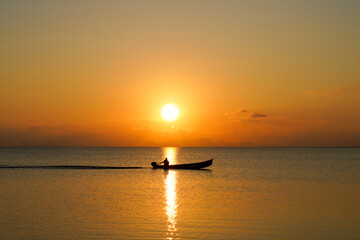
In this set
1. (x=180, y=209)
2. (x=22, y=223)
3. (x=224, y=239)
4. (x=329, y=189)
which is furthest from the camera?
(x=329, y=189)

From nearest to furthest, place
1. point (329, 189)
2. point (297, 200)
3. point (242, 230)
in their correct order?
1. point (242, 230)
2. point (297, 200)
3. point (329, 189)

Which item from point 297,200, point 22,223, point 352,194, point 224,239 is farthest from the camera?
point 352,194

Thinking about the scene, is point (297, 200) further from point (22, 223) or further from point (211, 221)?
point (22, 223)

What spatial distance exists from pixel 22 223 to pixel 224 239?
10767mm

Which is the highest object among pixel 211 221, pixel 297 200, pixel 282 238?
pixel 297 200

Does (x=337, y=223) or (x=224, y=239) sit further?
(x=337, y=223)

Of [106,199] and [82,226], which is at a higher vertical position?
[106,199]

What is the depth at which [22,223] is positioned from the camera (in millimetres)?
22891

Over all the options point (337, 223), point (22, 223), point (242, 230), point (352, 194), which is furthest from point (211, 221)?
point (352, 194)

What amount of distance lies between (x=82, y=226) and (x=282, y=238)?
9.94m

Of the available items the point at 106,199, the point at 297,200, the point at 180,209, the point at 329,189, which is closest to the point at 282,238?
the point at 180,209

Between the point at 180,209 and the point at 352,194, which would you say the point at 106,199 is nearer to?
the point at 180,209

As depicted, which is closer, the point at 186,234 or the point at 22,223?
the point at 186,234

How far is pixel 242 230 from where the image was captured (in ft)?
70.4
